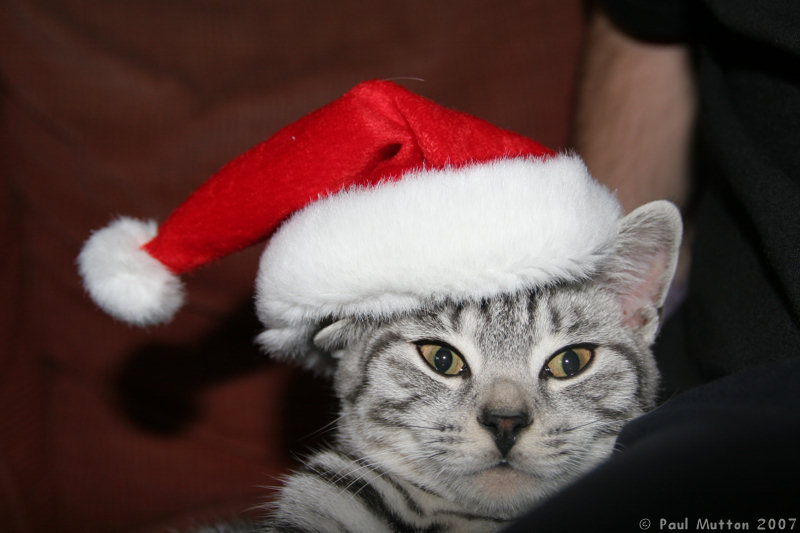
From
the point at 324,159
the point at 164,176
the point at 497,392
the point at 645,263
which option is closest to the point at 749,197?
the point at 645,263

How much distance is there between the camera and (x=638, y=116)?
141 cm

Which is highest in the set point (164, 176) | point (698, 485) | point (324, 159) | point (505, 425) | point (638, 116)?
point (638, 116)

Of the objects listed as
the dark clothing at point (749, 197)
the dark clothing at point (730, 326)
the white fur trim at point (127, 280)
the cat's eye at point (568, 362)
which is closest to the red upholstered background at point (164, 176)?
the dark clothing at point (730, 326)

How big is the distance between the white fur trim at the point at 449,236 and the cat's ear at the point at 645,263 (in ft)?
0.34

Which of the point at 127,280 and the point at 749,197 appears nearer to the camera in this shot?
the point at 127,280

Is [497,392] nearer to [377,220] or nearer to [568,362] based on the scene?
[568,362]

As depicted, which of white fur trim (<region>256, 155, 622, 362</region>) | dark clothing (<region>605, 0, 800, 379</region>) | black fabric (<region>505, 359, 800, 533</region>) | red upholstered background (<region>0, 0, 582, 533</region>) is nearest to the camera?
black fabric (<region>505, 359, 800, 533</region>)

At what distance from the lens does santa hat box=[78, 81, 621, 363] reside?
27.1 inches

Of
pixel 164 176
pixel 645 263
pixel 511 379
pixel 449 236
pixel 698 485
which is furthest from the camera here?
pixel 164 176

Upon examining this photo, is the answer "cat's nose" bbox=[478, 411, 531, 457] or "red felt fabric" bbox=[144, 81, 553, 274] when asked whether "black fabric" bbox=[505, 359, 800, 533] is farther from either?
"red felt fabric" bbox=[144, 81, 553, 274]

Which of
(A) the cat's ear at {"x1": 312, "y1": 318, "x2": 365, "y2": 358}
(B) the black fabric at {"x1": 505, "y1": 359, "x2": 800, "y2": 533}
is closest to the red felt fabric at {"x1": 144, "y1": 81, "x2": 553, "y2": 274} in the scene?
(A) the cat's ear at {"x1": 312, "y1": 318, "x2": 365, "y2": 358}

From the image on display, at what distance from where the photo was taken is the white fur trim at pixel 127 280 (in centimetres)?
74

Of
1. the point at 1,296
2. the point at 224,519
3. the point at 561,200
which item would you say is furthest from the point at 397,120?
the point at 1,296

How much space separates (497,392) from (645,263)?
1.01 feet
